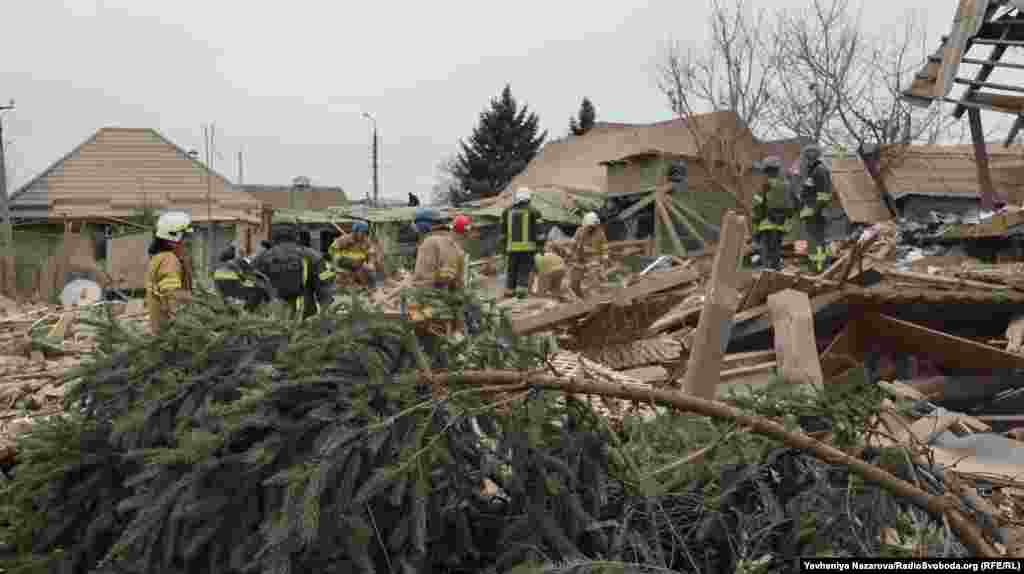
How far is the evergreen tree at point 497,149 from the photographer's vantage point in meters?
46.2

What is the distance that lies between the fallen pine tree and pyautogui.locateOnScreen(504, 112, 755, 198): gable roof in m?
27.1

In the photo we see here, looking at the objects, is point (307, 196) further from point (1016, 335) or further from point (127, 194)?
point (1016, 335)

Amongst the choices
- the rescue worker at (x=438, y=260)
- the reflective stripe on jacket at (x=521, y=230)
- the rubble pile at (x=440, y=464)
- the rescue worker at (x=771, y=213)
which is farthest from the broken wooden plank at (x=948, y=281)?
the reflective stripe on jacket at (x=521, y=230)

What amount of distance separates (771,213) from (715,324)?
8224 millimetres

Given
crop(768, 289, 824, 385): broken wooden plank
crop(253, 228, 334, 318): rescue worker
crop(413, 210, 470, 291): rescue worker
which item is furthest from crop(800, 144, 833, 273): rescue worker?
crop(253, 228, 334, 318): rescue worker

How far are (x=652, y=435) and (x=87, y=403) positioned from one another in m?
2.37

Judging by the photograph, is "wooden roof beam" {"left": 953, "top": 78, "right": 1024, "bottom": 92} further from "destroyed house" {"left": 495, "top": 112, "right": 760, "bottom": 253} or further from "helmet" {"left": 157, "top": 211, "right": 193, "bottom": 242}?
"helmet" {"left": 157, "top": 211, "right": 193, "bottom": 242}

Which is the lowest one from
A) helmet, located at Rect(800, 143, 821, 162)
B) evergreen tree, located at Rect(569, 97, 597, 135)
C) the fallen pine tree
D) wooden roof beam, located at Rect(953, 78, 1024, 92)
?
the fallen pine tree

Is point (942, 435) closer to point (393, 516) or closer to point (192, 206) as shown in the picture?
point (393, 516)

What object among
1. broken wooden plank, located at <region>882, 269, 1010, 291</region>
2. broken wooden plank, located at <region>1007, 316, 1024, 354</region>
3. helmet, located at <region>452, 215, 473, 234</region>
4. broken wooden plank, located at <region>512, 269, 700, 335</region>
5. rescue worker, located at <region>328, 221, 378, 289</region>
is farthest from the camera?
rescue worker, located at <region>328, 221, 378, 289</region>

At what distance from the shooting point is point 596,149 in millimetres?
34781

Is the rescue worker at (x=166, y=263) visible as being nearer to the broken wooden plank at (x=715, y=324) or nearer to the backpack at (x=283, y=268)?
the backpack at (x=283, y=268)

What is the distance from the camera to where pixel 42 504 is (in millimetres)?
3172

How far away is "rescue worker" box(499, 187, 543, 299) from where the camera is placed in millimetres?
13422
